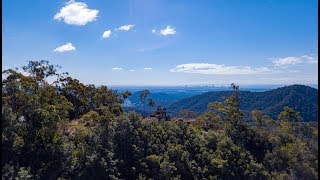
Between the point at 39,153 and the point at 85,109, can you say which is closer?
the point at 39,153

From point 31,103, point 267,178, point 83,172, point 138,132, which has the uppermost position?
point 31,103

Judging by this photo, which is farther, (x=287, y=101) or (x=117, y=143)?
(x=287, y=101)

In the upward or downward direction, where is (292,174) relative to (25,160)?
downward

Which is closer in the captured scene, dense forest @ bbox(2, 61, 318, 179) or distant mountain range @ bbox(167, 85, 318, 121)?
dense forest @ bbox(2, 61, 318, 179)

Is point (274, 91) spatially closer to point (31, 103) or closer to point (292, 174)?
point (292, 174)

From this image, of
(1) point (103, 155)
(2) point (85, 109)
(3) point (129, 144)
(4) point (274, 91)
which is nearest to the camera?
(1) point (103, 155)

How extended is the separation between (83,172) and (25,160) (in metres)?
4.94

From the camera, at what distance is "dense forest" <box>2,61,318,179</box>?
29.9 m

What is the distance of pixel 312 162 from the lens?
4375 cm

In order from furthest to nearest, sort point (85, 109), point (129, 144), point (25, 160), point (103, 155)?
1. point (85, 109)
2. point (129, 144)
3. point (103, 155)
4. point (25, 160)

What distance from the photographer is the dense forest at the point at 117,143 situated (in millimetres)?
29938

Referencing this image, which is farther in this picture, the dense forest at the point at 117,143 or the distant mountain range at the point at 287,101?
the distant mountain range at the point at 287,101

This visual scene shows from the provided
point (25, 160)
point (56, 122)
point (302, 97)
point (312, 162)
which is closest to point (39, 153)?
point (25, 160)

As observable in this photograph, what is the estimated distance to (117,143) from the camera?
34812mm
